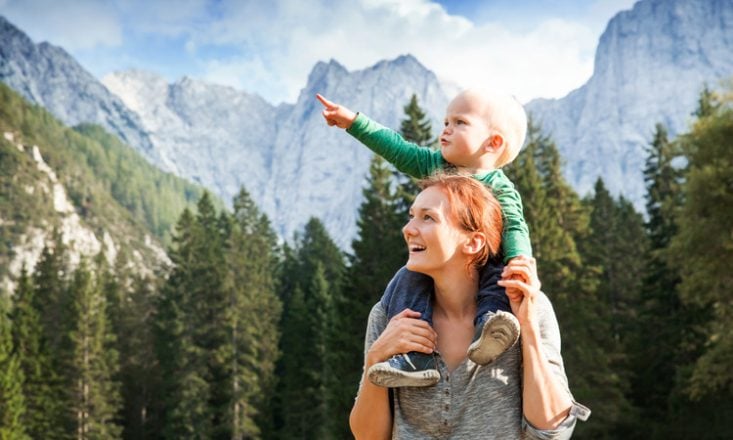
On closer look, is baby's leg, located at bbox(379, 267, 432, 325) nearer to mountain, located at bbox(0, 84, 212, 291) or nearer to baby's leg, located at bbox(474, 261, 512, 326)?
baby's leg, located at bbox(474, 261, 512, 326)

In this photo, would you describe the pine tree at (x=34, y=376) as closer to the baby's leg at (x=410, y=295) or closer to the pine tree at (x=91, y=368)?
the pine tree at (x=91, y=368)

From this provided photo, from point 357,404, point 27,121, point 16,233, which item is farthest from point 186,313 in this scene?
point 27,121

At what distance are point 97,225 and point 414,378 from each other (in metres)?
157

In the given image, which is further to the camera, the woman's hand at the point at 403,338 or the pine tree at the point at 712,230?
the pine tree at the point at 712,230

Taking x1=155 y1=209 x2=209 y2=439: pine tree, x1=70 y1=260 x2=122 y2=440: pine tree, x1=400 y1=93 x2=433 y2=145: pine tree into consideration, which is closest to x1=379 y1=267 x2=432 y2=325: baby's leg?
x1=400 y1=93 x2=433 y2=145: pine tree

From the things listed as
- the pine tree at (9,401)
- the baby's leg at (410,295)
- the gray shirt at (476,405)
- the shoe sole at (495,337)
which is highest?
the pine tree at (9,401)

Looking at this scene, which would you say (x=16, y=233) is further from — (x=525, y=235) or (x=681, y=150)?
(x=525, y=235)

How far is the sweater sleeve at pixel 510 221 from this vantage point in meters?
2.76

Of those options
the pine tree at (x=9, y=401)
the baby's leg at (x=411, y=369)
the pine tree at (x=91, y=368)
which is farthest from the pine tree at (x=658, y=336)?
the pine tree at (x=91, y=368)

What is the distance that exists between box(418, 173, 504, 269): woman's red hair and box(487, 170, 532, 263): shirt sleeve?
0.04 m

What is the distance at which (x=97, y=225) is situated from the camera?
492 ft

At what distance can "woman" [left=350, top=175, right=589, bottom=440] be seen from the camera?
2588 millimetres

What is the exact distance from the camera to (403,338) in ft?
8.58

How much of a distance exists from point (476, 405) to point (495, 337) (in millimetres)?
282
